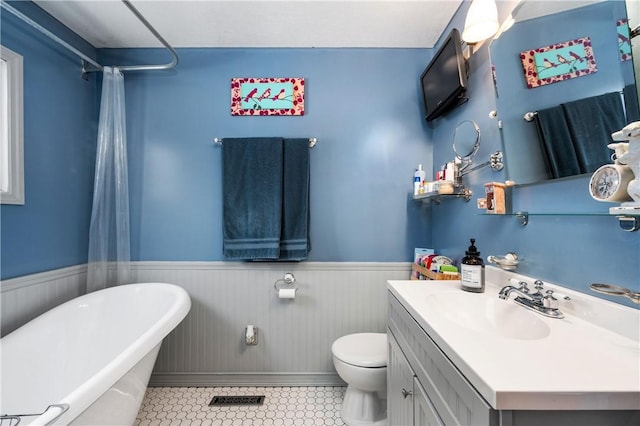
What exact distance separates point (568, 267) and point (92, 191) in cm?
261

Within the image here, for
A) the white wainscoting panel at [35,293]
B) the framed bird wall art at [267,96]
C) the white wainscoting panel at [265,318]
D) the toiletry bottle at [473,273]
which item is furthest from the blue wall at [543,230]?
the white wainscoting panel at [35,293]

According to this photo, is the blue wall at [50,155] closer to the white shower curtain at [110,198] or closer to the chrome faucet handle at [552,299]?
the white shower curtain at [110,198]

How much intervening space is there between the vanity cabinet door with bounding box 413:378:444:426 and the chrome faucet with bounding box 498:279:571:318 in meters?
0.45

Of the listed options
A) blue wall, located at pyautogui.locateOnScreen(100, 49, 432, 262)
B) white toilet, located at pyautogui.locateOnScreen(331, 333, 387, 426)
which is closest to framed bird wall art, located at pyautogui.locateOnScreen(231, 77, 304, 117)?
blue wall, located at pyautogui.locateOnScreen(100, 49, 432, 262)

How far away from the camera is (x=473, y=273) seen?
41.3 inches

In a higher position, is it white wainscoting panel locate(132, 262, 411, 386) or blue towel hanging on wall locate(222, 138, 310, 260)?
blue towel hanging on wall locate(222, 138, 310, 260)

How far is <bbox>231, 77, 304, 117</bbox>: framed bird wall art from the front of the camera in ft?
6.01

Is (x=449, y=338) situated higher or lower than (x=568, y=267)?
lower

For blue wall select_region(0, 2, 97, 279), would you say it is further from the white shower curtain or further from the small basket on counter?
the small basket on counter

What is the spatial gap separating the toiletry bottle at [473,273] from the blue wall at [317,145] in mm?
768

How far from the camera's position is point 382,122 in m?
1.85

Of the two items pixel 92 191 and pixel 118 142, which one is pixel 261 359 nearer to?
pixel 92 191

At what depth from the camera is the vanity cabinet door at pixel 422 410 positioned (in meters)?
0.70

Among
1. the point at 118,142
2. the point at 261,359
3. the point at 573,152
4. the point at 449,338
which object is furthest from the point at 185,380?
the point at 573,152
